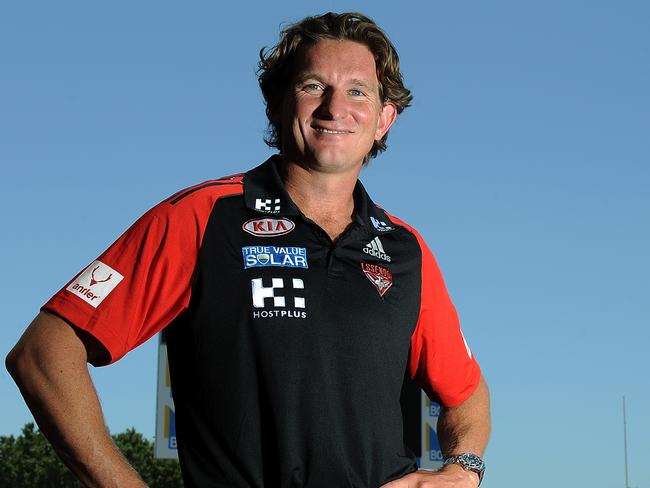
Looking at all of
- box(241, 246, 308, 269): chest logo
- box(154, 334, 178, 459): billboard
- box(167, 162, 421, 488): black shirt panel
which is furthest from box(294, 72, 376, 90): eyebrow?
box(154, 334, 178, 459): billboard

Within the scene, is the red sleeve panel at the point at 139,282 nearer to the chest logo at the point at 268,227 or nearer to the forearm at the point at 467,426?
the chest logo at the point at 268,227

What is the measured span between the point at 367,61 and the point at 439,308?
102 centimetres

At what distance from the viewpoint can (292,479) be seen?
3809 mm

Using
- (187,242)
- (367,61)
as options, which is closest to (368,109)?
(367,61)

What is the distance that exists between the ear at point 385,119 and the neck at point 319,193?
0.44m

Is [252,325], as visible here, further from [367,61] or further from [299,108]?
[367,61]

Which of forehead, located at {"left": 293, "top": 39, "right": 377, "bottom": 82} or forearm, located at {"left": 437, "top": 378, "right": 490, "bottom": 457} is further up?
forehead, located at {"left": 293, "top": 39, "right": 377, "bottom": 82}

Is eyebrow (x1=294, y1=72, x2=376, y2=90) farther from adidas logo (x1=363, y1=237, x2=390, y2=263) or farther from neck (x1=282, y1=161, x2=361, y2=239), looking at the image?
adidas logo (x1=363, y1=237, x2=390, y2=263)

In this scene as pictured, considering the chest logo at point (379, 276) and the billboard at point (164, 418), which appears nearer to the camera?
the chest logo at point (379, 276)

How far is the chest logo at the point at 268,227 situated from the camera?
4191 millimetres

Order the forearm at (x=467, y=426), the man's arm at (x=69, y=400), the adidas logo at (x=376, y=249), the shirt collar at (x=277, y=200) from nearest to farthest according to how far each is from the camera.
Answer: the man's arm at (x=69, y=400) < the shirt collar at (x=277, y=200) < the adidas logo at (x=376, y=249) < the forearm at (x=467, y=426)

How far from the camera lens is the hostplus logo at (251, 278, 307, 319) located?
394 centimetres

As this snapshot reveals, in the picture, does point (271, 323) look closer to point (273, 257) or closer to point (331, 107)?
point (273, 257)

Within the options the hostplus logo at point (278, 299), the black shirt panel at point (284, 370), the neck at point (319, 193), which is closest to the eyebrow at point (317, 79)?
the neck at point (319, 193)
